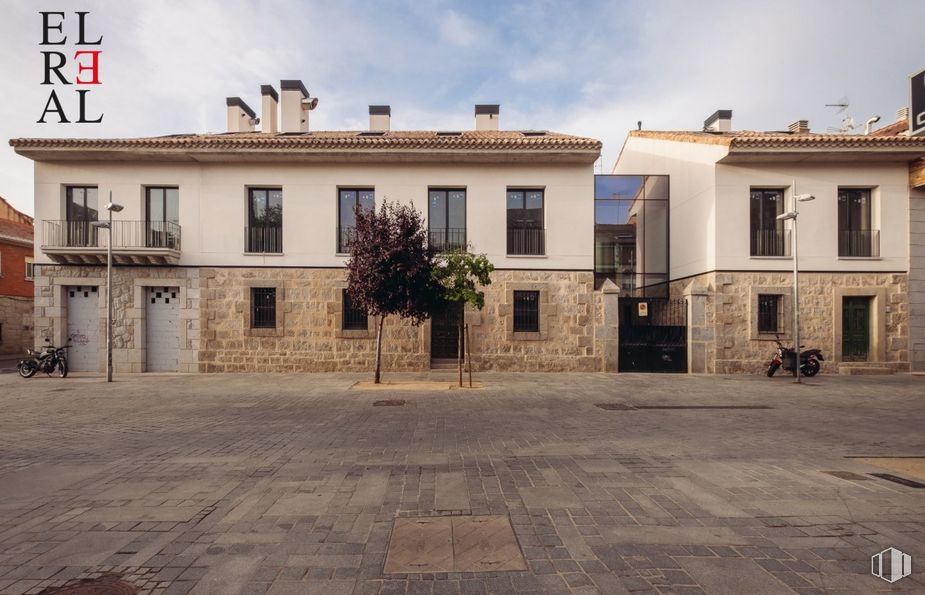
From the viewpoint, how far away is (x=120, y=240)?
15570 millimetres

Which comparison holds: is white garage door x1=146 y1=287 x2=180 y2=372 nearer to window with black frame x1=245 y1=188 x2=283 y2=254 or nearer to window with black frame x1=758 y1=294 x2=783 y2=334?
window with black frame x1=245 y1=188 x2=283 y2=254

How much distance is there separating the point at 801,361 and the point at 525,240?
9.81 m

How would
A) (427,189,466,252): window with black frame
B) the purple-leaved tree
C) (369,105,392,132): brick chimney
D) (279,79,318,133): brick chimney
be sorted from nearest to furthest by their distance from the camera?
the purple-leaved tree → (427,189,466,252): window with black frame → (279,79,318,133): brick chimney → (369,105,392,132): brick chimney

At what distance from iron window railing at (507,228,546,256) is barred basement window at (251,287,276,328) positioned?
8585mm

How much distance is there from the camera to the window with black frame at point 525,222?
1589 cm

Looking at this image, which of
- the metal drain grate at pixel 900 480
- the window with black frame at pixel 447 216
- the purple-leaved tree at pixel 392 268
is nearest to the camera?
the metal drain grate at pixel 900 480

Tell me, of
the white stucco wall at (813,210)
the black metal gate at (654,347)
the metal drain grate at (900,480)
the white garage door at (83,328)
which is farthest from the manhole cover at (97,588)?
the white stucco wall at (813,210)

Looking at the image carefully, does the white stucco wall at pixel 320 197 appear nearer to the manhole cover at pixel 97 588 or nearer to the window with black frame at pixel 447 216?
the window with black frame at pixel 447 216

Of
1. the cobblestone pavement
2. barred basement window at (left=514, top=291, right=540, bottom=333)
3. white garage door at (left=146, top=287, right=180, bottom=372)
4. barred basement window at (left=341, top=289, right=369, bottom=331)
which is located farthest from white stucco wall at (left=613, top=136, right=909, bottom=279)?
white garage door at (left=146, top=287, right=180, bottom=372)

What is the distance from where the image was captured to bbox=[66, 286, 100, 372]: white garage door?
1571cm

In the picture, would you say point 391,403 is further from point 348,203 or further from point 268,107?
point 268,107

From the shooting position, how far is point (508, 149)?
1520 centimetres

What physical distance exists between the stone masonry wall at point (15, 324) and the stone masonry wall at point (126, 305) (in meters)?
11.3

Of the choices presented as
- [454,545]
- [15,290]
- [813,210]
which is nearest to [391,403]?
[454,545]
